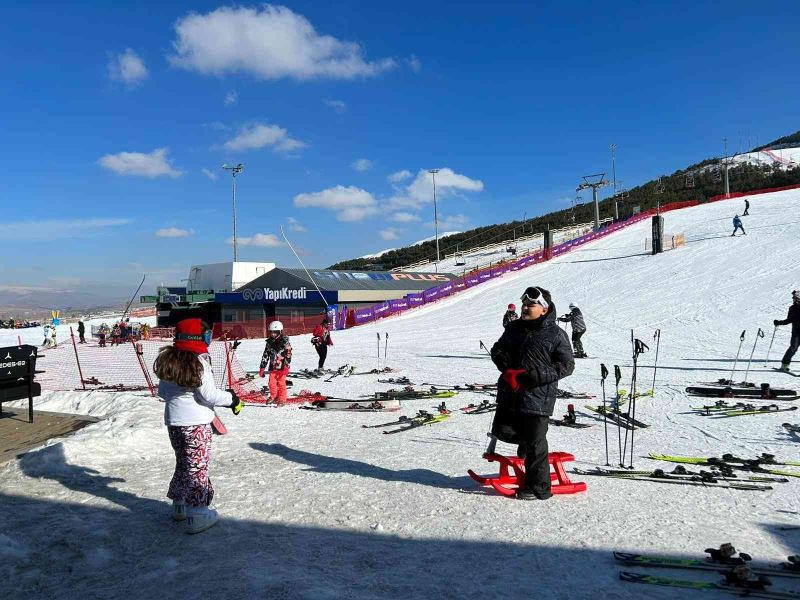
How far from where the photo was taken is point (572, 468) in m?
6.02

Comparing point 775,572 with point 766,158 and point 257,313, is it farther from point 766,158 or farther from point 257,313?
point 766,158

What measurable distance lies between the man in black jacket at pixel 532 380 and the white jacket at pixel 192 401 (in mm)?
2308

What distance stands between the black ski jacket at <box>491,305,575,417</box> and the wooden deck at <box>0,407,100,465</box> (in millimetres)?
5712

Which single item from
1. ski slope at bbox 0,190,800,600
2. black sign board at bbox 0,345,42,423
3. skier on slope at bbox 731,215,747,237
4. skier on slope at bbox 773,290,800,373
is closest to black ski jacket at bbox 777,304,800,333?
skier on slope at bbox 773,290,800,373

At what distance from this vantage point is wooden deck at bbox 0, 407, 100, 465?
713cm

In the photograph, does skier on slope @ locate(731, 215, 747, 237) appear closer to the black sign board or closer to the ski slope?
the ski slope

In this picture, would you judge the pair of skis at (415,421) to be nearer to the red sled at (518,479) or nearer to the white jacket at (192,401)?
the red sled at (518,479)

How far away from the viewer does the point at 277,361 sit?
10.5 meters

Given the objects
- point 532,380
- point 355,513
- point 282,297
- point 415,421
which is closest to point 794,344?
point 415,421

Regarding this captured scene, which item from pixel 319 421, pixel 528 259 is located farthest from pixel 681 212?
pixel 319 421

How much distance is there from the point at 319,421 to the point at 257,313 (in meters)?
30.7

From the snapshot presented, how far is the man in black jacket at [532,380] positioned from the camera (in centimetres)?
471

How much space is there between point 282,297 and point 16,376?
29134 mm

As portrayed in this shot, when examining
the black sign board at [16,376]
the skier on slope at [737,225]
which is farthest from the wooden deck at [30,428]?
the skier on slope at [737,225]
